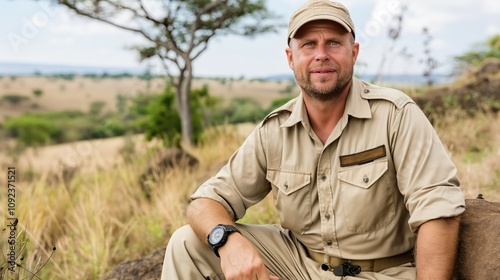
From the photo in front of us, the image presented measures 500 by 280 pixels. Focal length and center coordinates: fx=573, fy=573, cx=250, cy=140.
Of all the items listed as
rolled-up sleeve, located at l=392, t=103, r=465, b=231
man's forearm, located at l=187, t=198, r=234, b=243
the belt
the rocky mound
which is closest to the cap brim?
rolled-up sleeve, located at l=392, t=103, r=465, b=231

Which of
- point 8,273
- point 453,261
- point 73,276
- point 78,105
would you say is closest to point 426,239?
point 453,261

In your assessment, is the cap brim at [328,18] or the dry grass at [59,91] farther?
the dry grass at [59,91]

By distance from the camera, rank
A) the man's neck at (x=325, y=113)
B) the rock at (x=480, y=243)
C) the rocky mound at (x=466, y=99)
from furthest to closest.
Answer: the rocky mound at (x=466, y=99)
the man's neck at (x=325, y=113)
the rock at (x=480, y=243)

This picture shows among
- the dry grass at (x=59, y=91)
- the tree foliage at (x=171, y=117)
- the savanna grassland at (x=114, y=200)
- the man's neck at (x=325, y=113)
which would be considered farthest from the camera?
the dry grass at (x=59, y=91)

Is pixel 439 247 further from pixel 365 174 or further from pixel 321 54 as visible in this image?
pixel 321 54

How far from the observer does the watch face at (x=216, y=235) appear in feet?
8.23

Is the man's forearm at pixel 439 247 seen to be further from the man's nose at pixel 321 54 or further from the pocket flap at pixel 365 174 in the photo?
the man's nose at pixel 321 54

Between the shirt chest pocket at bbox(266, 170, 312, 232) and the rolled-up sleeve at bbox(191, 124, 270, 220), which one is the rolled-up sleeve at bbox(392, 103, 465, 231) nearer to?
the shirt chest pocket at bbox(266, 170, 312, 232)

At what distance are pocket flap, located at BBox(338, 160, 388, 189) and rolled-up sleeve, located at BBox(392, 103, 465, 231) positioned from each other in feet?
0.25

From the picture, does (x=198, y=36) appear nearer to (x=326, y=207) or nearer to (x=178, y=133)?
(x=178, y=133)

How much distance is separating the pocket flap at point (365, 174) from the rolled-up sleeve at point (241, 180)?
1.56 ft

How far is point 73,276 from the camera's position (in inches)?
164

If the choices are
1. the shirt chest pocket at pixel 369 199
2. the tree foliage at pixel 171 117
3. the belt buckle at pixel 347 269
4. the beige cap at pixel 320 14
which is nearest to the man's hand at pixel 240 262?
the belt buckle at pixel 347 269

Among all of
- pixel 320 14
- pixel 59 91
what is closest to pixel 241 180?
pixel 320 14
